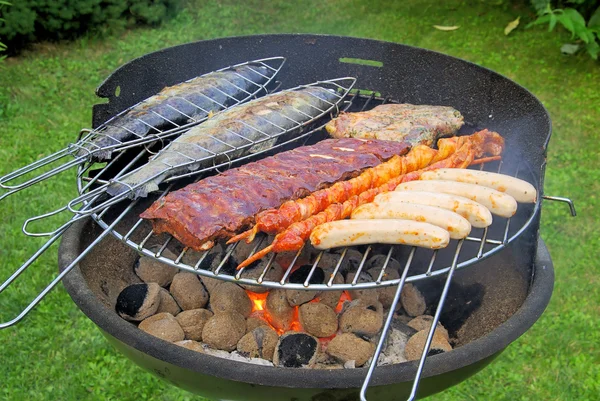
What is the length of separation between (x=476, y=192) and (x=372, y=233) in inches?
23.1

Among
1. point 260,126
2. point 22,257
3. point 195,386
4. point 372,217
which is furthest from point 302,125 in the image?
point 22,257

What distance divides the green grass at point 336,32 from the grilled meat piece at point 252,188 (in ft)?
5.94

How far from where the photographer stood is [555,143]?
19.7 ft

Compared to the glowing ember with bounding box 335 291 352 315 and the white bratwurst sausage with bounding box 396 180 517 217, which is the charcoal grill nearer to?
the white bratwurst sausage with bounding box 396 180 517 217

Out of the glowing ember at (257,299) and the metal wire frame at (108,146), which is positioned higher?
the metal wire frame at (108,146)

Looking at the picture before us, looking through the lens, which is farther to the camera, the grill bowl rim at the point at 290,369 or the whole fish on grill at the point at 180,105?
the whole fish on grill at the point at 180,105

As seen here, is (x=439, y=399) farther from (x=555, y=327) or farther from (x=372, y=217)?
(x=372, y=217)

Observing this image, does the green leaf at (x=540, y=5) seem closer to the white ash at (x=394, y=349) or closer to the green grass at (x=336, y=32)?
the green grass at (x=336, y=32)

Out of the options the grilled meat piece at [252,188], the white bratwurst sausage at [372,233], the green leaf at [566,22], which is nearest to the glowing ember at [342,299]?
the grilled meat piece at [252,188]

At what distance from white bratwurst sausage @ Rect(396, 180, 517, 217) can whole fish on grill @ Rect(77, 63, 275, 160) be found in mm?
1321

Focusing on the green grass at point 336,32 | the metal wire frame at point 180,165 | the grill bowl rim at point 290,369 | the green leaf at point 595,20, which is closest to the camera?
the grill bowl rim at point 290,369

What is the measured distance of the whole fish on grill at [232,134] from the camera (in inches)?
105

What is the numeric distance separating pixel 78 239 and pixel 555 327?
3379 millimetres

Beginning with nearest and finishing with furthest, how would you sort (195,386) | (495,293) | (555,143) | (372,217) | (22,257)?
(195,386)
(372,217)
(495,293)
(22,257)
(555,143)
